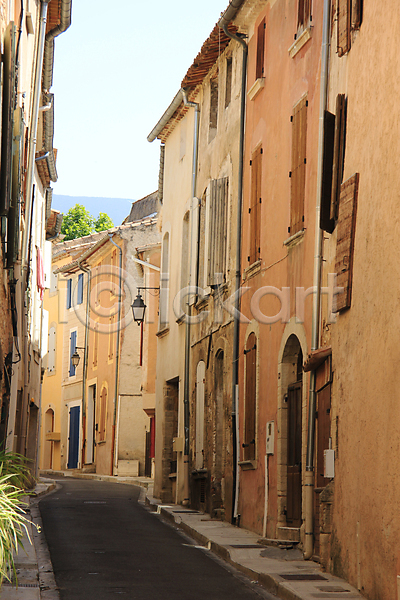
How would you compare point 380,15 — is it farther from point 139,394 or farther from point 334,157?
point 139,394

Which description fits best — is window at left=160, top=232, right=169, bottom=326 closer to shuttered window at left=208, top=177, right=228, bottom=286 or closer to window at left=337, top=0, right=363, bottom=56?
shuttered window at left=208, top=177, right=228, bottom=286

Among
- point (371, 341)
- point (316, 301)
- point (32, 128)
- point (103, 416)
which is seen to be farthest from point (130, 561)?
point (103, 416)

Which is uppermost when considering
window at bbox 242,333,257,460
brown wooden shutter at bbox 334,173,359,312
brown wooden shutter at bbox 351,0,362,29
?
brown wooden shutter at bbox 351,0,362,29

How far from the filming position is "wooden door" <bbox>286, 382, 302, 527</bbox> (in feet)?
35.9

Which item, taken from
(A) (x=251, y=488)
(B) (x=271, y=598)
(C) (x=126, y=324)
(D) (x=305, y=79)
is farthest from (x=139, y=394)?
(B) (x=271, y=598)

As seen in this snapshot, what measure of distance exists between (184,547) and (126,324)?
19.6 m

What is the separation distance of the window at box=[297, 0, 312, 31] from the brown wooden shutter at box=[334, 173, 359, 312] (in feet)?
11.4

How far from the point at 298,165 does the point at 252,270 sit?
2.47m

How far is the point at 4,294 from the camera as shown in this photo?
1140 centimetres

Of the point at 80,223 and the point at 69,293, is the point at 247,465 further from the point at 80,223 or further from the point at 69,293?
the point at 80,223

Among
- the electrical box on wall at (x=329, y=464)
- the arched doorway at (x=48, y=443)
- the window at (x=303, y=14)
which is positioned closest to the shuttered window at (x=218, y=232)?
the window at (x=303, y=14)

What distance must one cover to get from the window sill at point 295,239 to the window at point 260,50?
11.9ft

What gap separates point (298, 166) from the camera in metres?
11.4

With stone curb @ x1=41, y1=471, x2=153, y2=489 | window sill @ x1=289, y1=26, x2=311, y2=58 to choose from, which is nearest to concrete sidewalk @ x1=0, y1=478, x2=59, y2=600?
window sill @ x1=289, y1=26, x2=311, y2=58
